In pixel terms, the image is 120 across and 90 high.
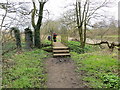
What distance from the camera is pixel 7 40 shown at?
4.16 metres

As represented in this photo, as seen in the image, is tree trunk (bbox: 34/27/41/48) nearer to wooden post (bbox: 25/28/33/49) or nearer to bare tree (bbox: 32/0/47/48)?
bare tree (bbox: 32/0/47/48)

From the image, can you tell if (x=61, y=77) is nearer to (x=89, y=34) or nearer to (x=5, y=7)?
(x=5, y=7)

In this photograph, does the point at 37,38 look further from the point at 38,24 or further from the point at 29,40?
the point at 38,24

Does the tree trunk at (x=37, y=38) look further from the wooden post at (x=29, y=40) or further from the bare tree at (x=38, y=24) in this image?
the wooden post at (x=29, y=40)

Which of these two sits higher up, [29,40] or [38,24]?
[38,24]

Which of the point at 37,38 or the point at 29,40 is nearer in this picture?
the point at 29,40

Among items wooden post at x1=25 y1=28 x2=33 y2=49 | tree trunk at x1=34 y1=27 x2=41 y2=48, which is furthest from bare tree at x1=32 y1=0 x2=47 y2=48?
wooden post at x1=25 y1=28 x2=33 y2=49

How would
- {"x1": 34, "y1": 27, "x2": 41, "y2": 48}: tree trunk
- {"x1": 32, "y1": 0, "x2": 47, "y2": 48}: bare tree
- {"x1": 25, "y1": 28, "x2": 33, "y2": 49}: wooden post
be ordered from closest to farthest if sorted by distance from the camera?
{"x1": 25, "y1": 28, "x2": 33, "y2": 49}: wooden post
{"x1": 32, "y1": 0, "x2": 47, "y2": 48}: bare tree
{"x1": 34, "y1": 27, "x2": 41, "y2": 48}: tree trunk

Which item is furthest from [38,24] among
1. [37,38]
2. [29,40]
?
[29,40]

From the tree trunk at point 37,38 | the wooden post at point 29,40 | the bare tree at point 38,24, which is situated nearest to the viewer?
the wooden post at point 29,40

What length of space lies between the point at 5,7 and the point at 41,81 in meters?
3.44

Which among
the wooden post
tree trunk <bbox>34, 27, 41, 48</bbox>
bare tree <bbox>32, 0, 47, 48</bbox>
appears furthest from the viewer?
tree trunk <bbox>34, 27, 41, 48</bbox>

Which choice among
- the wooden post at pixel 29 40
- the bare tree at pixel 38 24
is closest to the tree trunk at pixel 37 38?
the bare tree at pixel 38 24

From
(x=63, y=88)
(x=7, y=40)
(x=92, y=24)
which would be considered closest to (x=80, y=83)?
(x=63, y=88)
